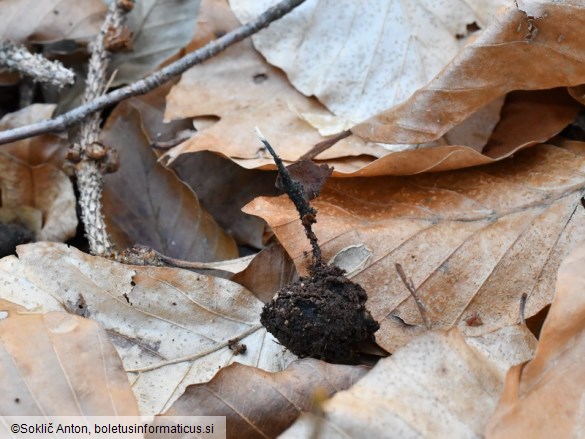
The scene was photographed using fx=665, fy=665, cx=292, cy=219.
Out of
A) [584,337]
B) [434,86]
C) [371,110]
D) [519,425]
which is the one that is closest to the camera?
[519,425]

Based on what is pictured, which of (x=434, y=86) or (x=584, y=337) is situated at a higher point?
A: (x=434, y=86)

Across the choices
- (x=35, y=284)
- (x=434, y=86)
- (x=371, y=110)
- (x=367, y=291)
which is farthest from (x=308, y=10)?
(x=35, y=284)

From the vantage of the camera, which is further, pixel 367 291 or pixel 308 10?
pixel 308 10

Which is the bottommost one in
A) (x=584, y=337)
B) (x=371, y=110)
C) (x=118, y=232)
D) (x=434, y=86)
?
(x=118, y=232)

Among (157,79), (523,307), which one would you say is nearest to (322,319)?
(523,307)

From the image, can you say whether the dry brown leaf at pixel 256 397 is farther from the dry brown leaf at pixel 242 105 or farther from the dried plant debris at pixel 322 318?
the dry brown leaf at pixel 242 105

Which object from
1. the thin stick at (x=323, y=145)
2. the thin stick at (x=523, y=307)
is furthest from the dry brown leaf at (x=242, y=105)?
the thin stick at (x=523, y=307)

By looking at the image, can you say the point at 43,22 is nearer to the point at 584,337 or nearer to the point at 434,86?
the point at 434,86

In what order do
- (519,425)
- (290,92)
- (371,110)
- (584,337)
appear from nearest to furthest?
(519,425) → (584,337) → (371,110) → (290,92)
